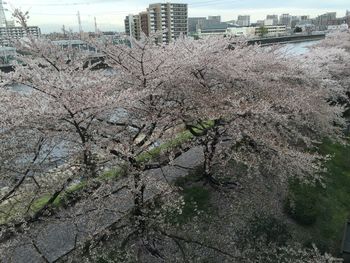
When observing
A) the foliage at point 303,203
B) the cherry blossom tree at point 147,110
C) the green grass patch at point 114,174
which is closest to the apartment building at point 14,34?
the cherry blossom tree at point 147,110

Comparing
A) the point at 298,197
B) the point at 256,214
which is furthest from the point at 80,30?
the point at 298,197

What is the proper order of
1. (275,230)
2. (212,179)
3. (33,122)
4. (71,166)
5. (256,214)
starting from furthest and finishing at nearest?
(212,179) < (256,214) < (275,230) < (71,166) < (33,122)

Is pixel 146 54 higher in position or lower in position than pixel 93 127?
higher

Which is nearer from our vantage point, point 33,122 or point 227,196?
→ point 33,122

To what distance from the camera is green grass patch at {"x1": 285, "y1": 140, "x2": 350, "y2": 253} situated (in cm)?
971

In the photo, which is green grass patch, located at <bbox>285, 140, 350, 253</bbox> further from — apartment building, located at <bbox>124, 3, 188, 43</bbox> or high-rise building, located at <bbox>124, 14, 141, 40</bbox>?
apartment building, located at <bbox>124, 3, 188, 43</bbox>

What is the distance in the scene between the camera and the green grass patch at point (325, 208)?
31.9 ft

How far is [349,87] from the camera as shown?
62.6ft

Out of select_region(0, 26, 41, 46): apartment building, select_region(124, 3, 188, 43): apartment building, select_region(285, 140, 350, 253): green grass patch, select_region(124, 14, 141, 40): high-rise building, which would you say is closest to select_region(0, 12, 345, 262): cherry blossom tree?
select_region(0, 26, 41, 46): apartment building

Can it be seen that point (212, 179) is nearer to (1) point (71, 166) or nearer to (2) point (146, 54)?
(2) point (146, 54)

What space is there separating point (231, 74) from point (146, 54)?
2.43 meters

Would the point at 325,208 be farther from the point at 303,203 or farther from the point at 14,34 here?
the point at 14,34

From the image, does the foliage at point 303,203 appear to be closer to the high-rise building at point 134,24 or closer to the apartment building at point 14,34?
the apartment building at point 14,34

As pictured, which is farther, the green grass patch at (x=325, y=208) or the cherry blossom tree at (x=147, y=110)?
the green grass patch at (x=325, y=208)
